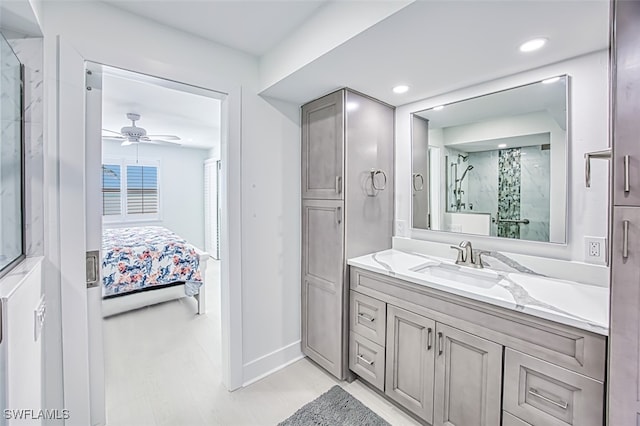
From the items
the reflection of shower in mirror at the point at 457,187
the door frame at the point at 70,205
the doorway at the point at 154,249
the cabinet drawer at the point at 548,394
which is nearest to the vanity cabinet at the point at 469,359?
the cabinet drawer at the point at 548,394

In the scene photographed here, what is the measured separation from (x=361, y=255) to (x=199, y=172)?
17.4 feet

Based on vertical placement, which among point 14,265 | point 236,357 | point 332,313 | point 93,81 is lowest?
point 236,357

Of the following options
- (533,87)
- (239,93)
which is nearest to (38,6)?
(239,93)

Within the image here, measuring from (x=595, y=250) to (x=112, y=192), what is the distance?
6696 mm

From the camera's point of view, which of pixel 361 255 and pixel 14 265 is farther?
pixel 361 255

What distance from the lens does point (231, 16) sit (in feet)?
5.29

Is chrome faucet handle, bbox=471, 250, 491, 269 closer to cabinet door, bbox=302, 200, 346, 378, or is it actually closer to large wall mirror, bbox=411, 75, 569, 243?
large wall mirror, bbox=411, 75, 569, 243

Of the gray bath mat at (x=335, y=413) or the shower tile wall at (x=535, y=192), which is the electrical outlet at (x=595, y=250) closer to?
the shower tile wall at (x=535, y=192)

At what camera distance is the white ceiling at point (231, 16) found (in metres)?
1.51

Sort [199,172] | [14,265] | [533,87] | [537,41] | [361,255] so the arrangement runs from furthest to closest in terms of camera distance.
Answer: [199,172] → [361,255] → [533,87] → [537,41] → [14,265]

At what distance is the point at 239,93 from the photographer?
1.99 m

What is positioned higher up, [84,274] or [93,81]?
[93,81]

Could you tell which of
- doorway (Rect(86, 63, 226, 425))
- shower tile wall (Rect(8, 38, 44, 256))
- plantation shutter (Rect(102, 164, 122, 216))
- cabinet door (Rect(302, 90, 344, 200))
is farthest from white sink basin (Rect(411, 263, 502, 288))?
plantation shutter (Rect(102, 164, 122, 216))

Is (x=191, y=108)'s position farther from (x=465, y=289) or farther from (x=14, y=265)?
(x=465, y=289)
